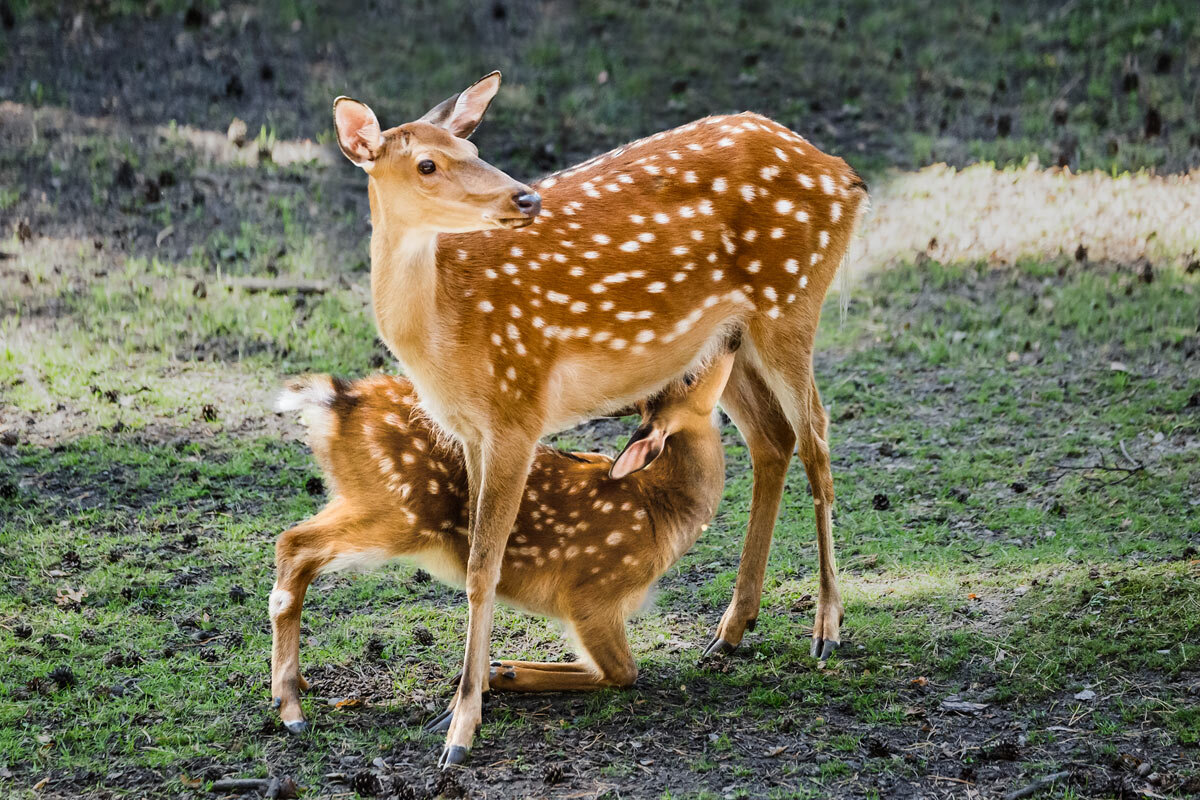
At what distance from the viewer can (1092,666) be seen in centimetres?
477

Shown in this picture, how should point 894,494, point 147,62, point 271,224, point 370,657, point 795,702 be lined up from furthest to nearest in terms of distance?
point 147,62, point 271,224, point 894,494, point 370,657, point 795,702

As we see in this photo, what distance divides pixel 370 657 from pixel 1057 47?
1001cm

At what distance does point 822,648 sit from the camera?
5109 mm

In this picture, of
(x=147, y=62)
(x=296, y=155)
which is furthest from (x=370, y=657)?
(x=147, y=62)

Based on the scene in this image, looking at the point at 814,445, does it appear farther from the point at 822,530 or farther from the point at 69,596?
the point at 69,596

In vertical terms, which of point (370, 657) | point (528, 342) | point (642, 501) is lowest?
point (370, 657)

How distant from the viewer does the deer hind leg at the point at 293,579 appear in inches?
184

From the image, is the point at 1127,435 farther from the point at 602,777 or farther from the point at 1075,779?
the point at 602,777

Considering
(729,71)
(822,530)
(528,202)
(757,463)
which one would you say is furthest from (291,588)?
(729,71)

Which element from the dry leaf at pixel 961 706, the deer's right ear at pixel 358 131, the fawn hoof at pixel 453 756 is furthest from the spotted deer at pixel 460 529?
the dry leaf at pixel 961 706

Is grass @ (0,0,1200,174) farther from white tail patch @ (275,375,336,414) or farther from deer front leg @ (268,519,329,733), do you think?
deer front leg @ (268,519,329,733)

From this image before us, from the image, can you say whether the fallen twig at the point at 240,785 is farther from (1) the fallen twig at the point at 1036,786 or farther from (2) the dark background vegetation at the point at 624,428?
(1) the fallen twig at the point at 1036,786

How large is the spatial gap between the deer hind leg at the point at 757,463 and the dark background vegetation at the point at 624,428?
0.25 meters

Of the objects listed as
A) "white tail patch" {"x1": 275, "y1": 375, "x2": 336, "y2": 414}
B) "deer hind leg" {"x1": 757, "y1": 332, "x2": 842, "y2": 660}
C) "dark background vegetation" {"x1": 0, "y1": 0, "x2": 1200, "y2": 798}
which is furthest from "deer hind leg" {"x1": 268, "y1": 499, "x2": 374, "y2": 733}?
"deer hind leg" {"x1": 757, "y1": 332, "x2": 842, "y2": 660}
